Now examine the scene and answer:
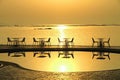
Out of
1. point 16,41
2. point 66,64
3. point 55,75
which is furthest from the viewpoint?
point 16,41

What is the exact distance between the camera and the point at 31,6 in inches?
739

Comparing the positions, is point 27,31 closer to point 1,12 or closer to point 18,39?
point 18,39

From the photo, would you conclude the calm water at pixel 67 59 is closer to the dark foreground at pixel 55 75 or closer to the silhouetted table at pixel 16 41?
the silhouetted table at pixel 16 41

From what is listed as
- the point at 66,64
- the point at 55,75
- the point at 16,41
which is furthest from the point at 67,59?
the point at 16,41

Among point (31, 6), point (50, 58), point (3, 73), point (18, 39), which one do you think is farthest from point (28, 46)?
point (3, 73)

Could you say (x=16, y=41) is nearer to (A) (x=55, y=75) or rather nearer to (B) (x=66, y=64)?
(B) (x=66, y=64)

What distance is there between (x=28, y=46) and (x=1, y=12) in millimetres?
4413

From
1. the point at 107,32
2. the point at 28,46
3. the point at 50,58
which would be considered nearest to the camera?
the point at 50,58

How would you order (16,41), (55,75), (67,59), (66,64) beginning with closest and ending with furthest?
(55,75)
(66,64)
(67,59)
(16,41)

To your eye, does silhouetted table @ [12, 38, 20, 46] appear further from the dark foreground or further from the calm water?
the dark foreground

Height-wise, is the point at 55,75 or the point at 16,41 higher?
the point at 16,41

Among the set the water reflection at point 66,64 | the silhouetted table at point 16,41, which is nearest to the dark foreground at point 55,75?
the water reflection at point 66,64

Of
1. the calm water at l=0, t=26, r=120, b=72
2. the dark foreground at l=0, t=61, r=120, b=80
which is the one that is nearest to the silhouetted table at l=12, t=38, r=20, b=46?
the calm water at l=0, t=26, r=120, b=72

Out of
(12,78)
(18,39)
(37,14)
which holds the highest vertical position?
(37,14)
